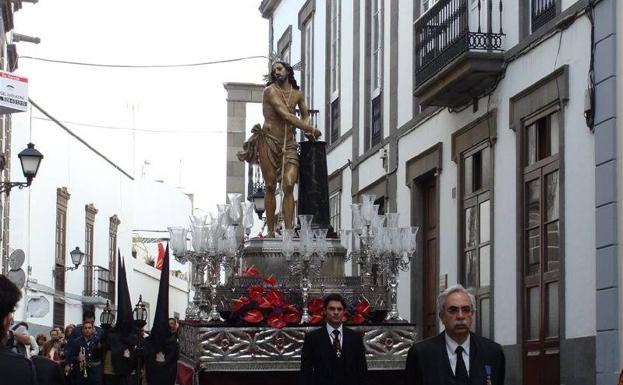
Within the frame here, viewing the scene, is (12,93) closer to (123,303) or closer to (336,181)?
(336,181)

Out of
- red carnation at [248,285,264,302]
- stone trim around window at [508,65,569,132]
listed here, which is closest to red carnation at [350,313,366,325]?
red carnation at [248,285,264,302]

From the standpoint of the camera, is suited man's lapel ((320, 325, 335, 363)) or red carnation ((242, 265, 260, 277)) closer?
suited man's lapel ((320, 325, 335, 363))


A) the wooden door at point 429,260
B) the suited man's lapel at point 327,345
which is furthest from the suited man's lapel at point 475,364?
the wooden door at point 429,260

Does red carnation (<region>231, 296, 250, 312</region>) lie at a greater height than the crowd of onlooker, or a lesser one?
greater

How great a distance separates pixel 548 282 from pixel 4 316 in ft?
35.2

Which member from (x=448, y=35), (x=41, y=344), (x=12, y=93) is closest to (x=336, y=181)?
(x=41, y=344)

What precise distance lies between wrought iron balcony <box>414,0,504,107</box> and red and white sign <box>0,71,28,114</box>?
1138 centimetres

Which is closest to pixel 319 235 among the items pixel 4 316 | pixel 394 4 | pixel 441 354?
pixel 441 354

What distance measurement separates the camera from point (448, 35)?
58.4ft

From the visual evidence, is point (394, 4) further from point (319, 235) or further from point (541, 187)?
point (319, 235)

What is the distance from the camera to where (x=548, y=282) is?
50.3 feet

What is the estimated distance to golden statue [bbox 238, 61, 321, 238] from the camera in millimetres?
13953

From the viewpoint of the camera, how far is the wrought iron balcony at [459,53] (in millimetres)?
16844

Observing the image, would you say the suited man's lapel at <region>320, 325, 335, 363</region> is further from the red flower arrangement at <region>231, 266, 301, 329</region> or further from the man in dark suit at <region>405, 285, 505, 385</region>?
the man in dark suit at <region>405, 285, 505, 385</region>
